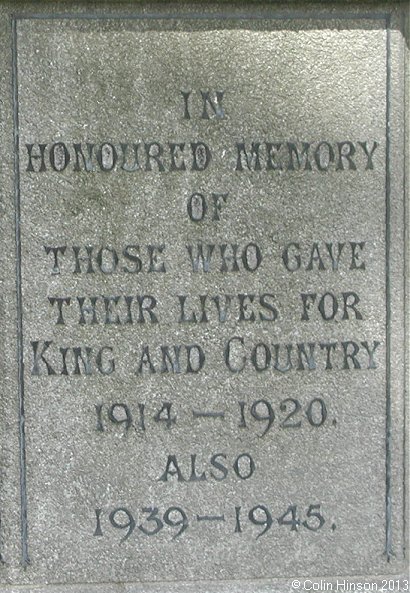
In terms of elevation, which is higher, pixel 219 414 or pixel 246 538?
pixel 219 414

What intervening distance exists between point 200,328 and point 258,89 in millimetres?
743

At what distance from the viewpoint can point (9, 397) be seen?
320 centimetres

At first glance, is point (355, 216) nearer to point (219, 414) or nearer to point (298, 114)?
point (298, 114)

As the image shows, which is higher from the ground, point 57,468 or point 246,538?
point 57,468

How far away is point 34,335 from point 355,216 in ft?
3.41

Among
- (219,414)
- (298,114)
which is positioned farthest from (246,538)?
(298,114)

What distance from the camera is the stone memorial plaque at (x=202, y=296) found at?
316 centimetres

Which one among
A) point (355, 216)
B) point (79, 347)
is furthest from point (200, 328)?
point (355, 216)

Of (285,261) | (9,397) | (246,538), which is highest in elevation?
(285,261)

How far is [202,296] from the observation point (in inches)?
126

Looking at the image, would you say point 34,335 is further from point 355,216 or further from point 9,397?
point 355,216

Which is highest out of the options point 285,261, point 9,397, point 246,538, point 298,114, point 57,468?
point 298,114

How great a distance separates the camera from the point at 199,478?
10.7 ft

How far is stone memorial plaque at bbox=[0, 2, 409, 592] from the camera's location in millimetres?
3156
